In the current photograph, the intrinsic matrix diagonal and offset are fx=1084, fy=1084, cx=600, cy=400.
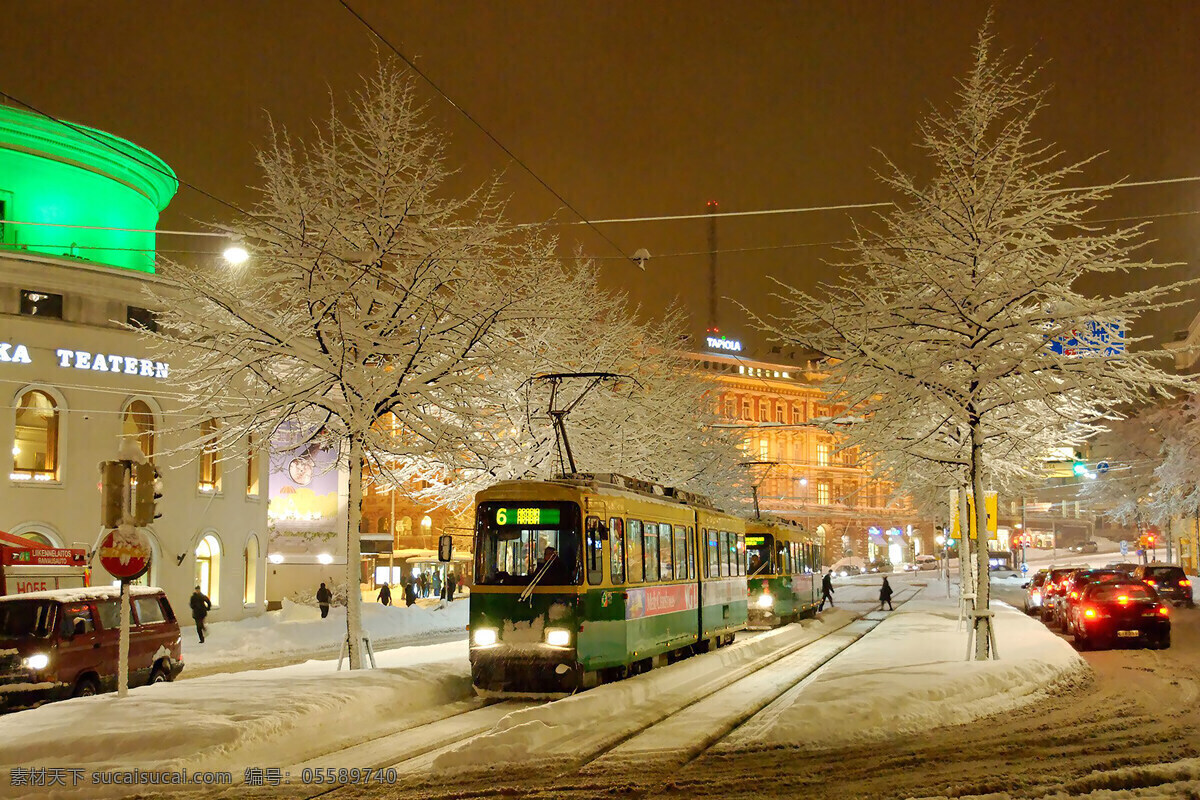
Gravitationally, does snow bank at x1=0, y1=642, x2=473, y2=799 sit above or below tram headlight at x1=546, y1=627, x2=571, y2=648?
below

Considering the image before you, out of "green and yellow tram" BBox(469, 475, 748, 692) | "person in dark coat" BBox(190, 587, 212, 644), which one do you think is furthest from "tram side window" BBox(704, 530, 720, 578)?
"person in dark coat" BBox(190, 587, 212, 644)

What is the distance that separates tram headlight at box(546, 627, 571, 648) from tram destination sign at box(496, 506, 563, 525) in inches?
61.2

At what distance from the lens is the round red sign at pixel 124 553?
12.9 meters

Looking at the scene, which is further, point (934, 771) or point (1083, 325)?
point (1083, 325)

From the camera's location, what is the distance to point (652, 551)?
18.8 m

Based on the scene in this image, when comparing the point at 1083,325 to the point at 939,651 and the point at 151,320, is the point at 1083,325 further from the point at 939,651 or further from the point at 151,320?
the point at 151,320

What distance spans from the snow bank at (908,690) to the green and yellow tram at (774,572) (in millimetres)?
11080

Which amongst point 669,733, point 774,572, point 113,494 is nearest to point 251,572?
point 774,572

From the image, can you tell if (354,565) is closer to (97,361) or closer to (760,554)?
(760,554)

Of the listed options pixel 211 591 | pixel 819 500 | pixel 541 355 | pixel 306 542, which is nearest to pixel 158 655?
pixel 541 355

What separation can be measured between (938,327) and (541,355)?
1348 cm

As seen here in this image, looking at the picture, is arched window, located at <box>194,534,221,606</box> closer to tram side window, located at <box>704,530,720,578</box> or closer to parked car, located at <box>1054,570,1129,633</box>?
tram side window, located at <box>704,530,720,578</box>

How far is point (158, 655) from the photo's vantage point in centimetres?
1844

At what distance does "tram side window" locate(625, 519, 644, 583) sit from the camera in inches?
687
